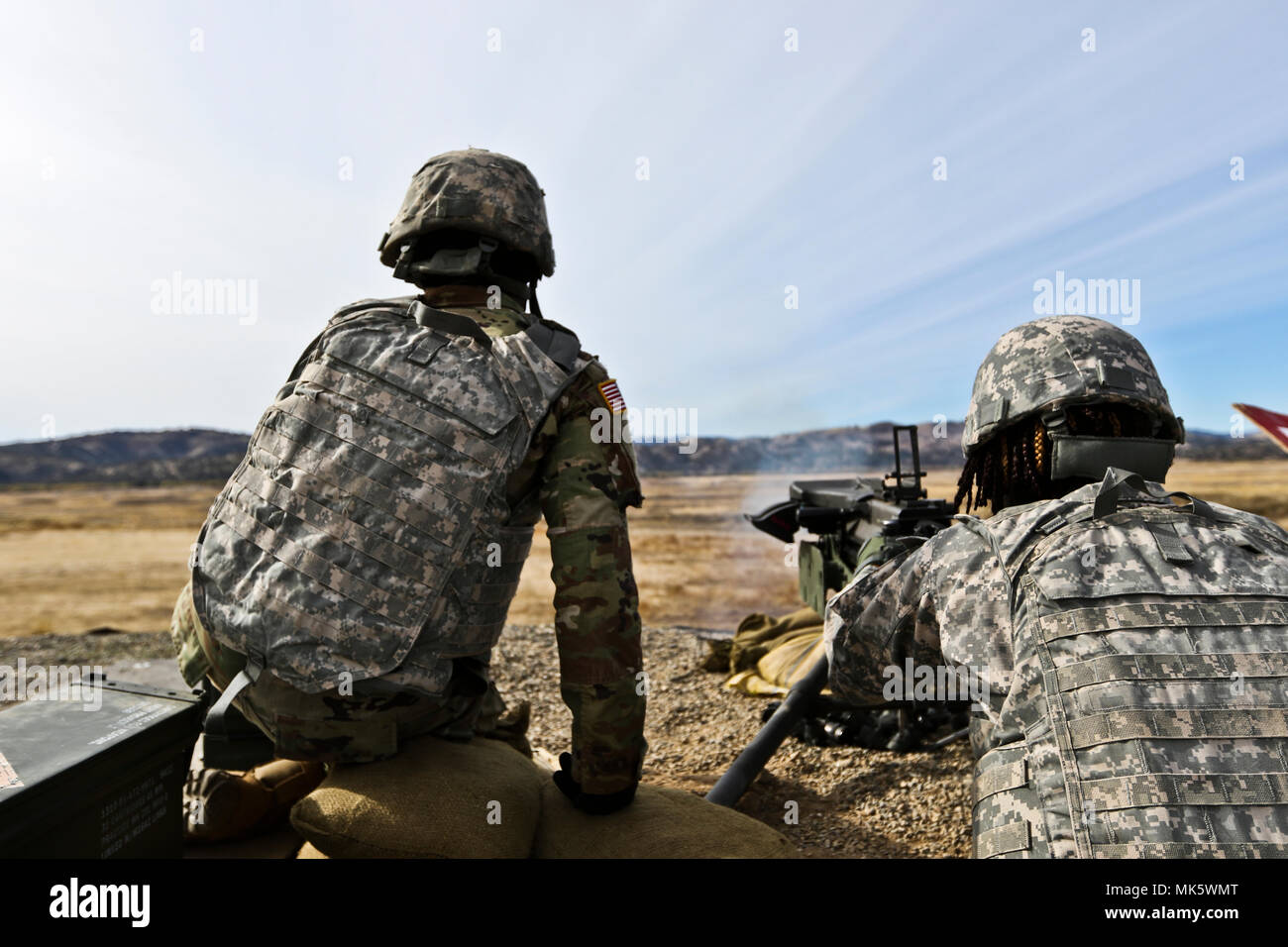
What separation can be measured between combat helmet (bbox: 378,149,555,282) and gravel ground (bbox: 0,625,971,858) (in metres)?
2.86

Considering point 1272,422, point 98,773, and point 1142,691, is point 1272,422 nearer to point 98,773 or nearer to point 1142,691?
point 1142,691

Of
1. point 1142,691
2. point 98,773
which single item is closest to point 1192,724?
point 1142,691

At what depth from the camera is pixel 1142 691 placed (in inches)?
71.3

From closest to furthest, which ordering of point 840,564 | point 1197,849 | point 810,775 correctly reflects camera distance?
point 1197,849
point 810,775
point 840,564

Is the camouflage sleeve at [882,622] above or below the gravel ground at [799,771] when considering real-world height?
above

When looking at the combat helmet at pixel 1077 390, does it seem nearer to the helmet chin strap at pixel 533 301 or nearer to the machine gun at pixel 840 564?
the machine gun at pixel 840 564

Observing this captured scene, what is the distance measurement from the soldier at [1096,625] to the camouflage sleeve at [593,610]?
672 millimetres

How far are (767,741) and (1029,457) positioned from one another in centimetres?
213

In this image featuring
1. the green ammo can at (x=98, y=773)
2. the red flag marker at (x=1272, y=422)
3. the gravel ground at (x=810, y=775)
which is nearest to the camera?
the green ammo can at (x=98, y=773)

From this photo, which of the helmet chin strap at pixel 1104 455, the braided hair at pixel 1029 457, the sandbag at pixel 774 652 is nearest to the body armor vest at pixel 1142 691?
the helmet chin strap at pixel 1104 455

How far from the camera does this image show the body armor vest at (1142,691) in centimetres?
171
